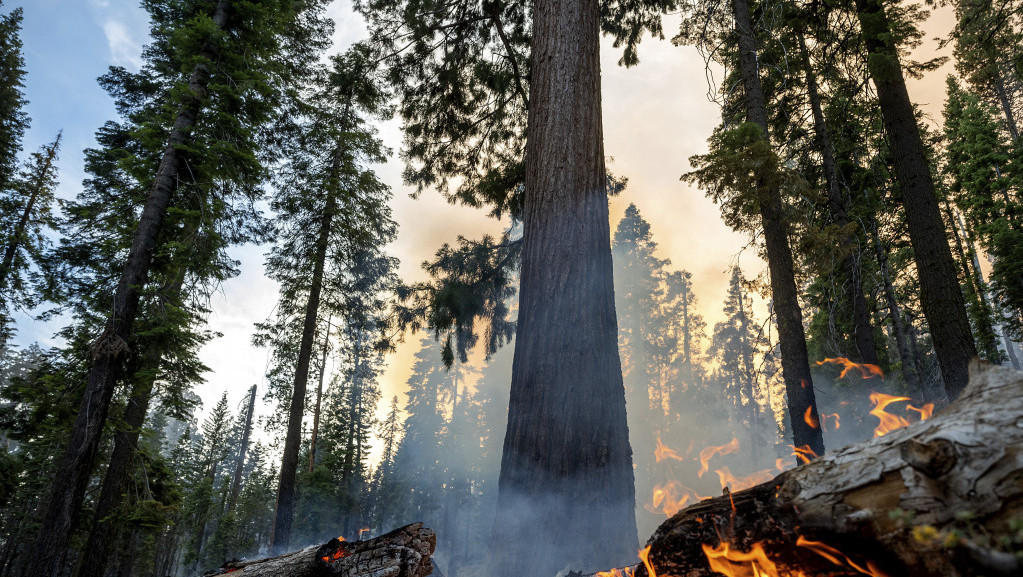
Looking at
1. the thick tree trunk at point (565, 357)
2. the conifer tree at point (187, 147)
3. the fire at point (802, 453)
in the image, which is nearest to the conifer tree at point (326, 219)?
the conifer tree at point (187, 147)

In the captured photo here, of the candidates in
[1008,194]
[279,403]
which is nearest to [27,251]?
[279,403]

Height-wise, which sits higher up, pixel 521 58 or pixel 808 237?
pixel 521 58

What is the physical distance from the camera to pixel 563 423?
370 centimetres

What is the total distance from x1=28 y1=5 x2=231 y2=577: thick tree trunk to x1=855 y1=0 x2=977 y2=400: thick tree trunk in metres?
11.4

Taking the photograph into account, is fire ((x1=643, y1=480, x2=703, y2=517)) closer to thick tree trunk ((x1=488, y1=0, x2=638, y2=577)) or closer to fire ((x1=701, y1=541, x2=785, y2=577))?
thick tree trunk ((x1=488, y1=0, x2=638, y2=577))

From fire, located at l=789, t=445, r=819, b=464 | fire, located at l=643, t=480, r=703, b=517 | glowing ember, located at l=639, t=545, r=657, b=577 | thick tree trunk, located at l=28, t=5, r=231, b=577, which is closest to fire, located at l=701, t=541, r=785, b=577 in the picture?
glowing ember, located at l=639, t=545, r=657, b=577

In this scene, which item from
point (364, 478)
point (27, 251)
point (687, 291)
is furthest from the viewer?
point (687, 291)

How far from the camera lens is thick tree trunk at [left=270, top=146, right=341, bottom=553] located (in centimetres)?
1134

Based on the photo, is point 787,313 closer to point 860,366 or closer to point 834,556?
point 860,366

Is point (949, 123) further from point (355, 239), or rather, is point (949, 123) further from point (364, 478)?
point (364, 478)

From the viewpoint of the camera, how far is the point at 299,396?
40.3 ft

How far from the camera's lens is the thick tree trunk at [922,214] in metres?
5.88

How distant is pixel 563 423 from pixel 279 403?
23685mm

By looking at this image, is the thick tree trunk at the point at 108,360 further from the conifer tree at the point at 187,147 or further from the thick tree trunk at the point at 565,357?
the thick tree trunk at the point at 565,357
